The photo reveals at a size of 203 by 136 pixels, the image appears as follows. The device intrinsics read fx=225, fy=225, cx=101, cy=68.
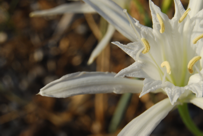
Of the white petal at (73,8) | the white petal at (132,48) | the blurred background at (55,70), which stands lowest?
the blurred background at (55,70)

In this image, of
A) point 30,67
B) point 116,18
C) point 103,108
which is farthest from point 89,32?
point 116,18

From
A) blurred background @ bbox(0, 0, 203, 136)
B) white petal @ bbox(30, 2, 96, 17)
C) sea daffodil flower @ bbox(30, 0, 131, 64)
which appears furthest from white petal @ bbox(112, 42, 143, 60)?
blurred background @ bbox(0, 0, 203, 136)

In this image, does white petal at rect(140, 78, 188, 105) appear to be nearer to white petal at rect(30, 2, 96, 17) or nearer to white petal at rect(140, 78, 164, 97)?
white petal at rect(140, 78, 164, 97)

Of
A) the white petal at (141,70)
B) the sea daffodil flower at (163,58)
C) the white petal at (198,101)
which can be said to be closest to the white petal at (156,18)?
the sea daffodil flower at (163,58)

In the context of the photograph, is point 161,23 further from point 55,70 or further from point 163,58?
point 55,70

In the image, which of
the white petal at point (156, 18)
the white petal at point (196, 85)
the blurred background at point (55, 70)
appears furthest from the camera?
the blurred background at point (55, 70)

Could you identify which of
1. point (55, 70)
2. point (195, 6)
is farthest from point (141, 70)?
point (55, 70)

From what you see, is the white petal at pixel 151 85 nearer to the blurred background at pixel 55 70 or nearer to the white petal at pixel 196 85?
the white petal at pixel 196 85
